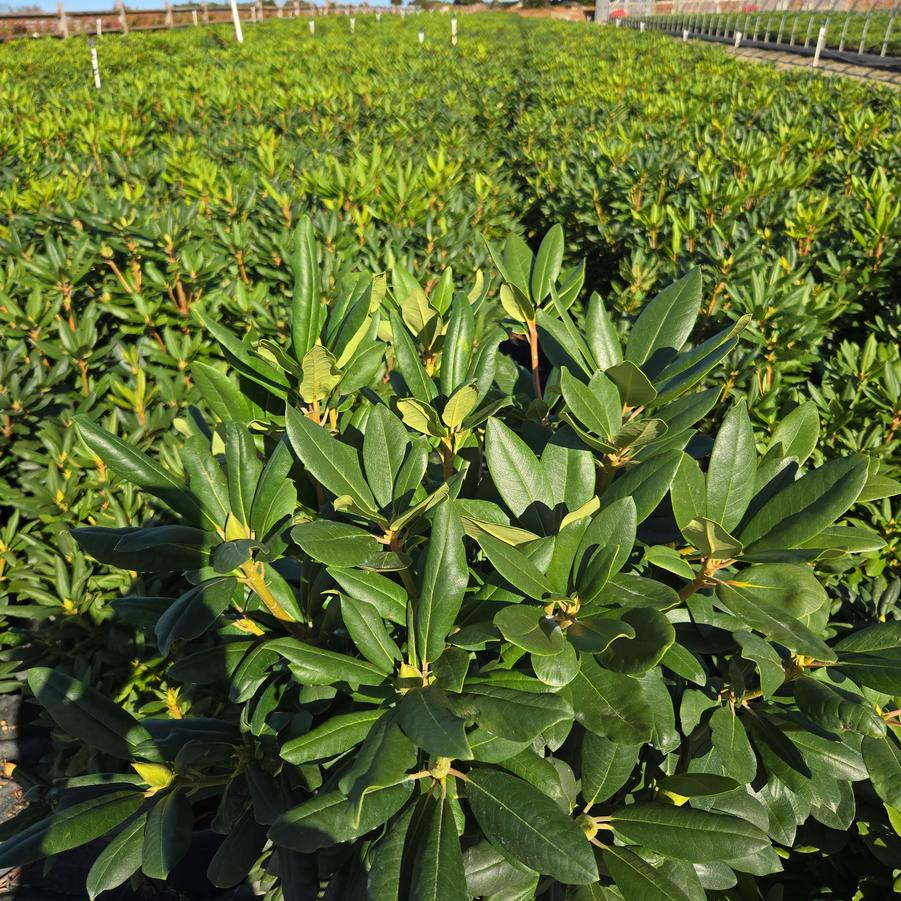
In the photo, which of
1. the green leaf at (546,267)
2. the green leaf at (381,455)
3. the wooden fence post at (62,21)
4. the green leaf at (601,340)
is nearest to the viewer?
the green leaf at (381,455)

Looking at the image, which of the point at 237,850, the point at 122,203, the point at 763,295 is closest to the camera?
the point at 237,850

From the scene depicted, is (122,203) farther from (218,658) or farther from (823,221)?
(823,221)

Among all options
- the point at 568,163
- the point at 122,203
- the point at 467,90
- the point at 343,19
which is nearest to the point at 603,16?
the point at 343,19

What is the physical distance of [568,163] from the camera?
536cm

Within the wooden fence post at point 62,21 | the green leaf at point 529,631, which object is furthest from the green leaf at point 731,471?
the wooden fence post at point 62,21

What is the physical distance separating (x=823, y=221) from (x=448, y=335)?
3.00 m

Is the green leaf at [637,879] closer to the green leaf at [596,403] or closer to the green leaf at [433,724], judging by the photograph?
the green leaf at [433,724]

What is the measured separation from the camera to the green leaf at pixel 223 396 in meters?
1.26

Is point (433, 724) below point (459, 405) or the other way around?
below

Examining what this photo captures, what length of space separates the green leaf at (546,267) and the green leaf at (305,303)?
478 millimetres

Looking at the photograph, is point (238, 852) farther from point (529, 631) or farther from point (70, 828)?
point (529, 631)

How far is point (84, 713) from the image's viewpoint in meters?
1.11

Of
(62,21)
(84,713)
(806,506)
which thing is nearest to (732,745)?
(806,506)

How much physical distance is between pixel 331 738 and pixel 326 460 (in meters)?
0.40
